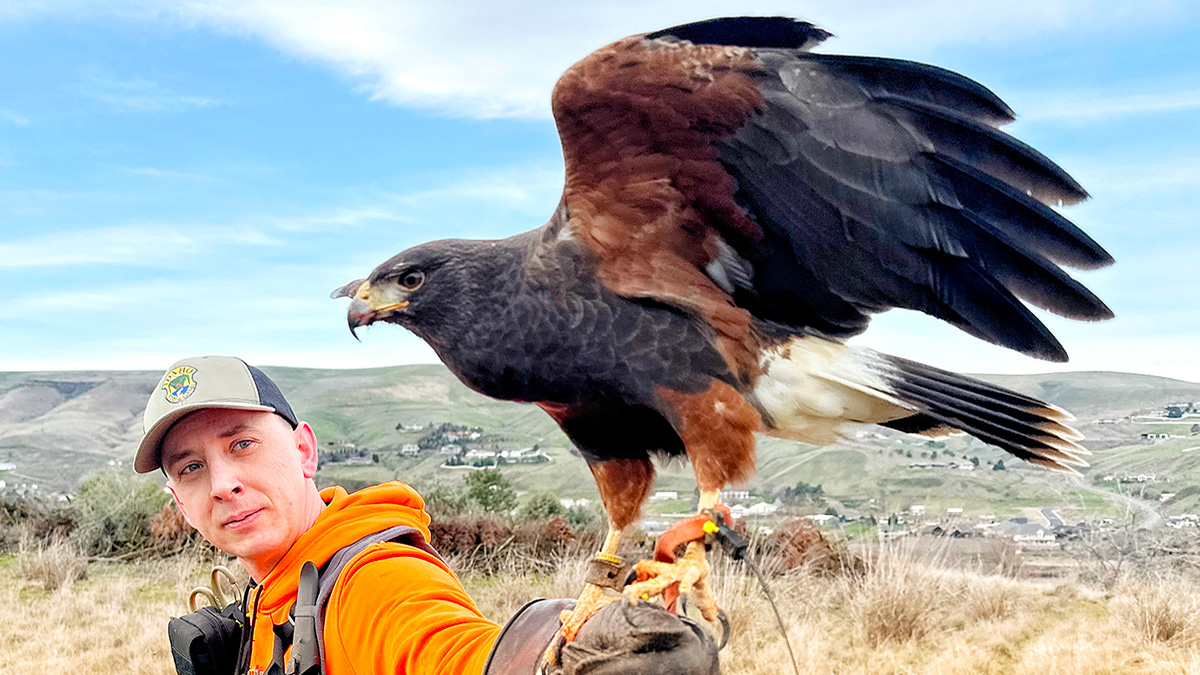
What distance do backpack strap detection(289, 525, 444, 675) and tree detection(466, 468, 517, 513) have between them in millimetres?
6830

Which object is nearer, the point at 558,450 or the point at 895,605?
the point at 895,605

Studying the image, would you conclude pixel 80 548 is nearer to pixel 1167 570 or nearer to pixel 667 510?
pixel 667 510

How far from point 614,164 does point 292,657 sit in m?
1.27

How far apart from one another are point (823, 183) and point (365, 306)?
1.18 metres

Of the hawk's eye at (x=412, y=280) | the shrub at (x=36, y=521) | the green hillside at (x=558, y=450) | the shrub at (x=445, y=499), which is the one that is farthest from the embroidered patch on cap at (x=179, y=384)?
the shrub at (x=36, y=521)

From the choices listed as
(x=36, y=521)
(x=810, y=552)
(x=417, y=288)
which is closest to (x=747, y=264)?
(x=417, y=288)

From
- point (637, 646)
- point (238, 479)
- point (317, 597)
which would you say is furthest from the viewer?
point (238, 479)

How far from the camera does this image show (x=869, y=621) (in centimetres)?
591

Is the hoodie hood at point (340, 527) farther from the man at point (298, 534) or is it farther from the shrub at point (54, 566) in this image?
the shrub at point (54, 566)

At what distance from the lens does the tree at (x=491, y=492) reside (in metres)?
8.41

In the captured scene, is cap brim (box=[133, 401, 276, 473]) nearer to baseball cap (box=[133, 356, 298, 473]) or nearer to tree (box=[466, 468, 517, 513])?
baseball cap (box=[133, 356, 298, 473])

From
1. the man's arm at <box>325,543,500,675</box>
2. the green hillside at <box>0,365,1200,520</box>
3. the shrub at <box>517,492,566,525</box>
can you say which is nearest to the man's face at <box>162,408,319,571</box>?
the man's arm at <box>325,543,500,675</box>

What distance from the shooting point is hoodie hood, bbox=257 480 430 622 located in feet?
5.23

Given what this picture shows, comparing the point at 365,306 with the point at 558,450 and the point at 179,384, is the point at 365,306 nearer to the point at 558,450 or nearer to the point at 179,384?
the point at 179,384
